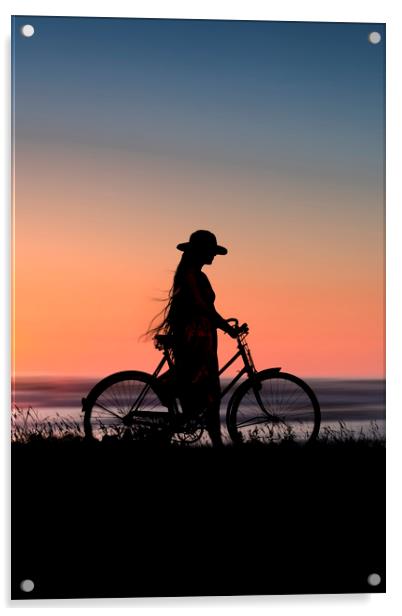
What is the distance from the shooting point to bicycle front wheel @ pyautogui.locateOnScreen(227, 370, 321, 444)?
18.1ft

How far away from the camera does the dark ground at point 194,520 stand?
5328 millimetres

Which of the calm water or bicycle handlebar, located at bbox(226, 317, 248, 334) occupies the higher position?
bicycle handlebar, located at bbox(226, 317, 248, 334)

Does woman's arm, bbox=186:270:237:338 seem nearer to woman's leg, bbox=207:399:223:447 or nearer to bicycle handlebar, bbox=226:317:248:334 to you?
bicycle handlebar, bbox=226:317:248:334

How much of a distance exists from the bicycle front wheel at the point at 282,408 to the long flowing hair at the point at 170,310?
53 cm

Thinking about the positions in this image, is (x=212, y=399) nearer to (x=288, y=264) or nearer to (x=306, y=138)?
(x=288, y=264)

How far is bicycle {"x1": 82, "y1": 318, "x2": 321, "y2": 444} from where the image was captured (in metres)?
5.48

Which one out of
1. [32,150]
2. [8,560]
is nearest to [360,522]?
[8,560]

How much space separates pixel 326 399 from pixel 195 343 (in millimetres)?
774

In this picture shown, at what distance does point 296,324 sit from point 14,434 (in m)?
1.60

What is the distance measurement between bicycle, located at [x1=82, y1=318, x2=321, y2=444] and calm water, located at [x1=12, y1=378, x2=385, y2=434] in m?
0.06

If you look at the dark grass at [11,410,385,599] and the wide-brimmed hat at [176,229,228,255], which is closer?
the dark grass at [11,410,385,599]

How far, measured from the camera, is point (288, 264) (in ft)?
18.2

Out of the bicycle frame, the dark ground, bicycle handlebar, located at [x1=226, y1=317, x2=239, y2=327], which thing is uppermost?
bicycle handlebar, located at [x1=226, y1=317, x2=239, y2=327]

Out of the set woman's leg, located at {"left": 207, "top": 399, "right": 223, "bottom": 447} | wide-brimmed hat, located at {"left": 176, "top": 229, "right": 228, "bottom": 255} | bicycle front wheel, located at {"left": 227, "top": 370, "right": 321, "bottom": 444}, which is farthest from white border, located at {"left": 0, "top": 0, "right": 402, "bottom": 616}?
wide-brimmed hat, located at {"left": 176, "top": 229, "right": 228, "bottom": 255}
